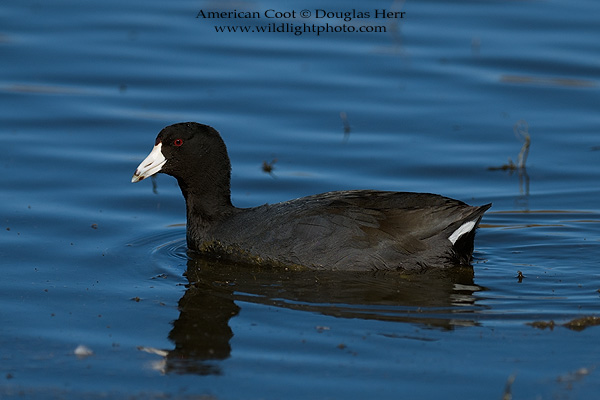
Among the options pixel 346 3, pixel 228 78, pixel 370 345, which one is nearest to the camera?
pixel 370 345

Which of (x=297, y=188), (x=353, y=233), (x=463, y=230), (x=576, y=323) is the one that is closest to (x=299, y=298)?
(x=353, y=233)

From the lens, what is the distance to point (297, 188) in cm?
942

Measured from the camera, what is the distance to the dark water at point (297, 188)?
5.56 meters

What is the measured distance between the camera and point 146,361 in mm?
5617

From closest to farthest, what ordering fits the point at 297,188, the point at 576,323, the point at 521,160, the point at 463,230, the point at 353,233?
the point at 576,323
the point at 353,233
the point at 463,230
the point at 297,188
the point at 521,160

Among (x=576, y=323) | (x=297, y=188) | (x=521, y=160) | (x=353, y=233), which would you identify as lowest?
(x=576, y=323)

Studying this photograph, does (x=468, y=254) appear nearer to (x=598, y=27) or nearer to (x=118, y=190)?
(x=118, y=190)

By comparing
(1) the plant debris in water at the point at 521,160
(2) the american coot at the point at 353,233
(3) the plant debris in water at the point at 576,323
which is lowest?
(3) the plant debris in water at the point at 576,323

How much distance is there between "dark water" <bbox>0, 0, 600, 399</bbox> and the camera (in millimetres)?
5559

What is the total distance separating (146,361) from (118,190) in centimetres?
394

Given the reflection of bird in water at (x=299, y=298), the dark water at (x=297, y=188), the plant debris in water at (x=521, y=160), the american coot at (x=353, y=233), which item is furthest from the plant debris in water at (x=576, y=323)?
the plant debris in water at (x=521, y=160)

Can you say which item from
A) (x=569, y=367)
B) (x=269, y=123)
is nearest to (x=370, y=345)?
(x=569, y=367)

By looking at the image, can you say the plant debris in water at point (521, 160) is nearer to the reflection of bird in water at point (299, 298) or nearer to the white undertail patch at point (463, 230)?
the white undertail patch at point (463, 230)

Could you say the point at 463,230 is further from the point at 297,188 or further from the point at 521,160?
the point at 521,160
